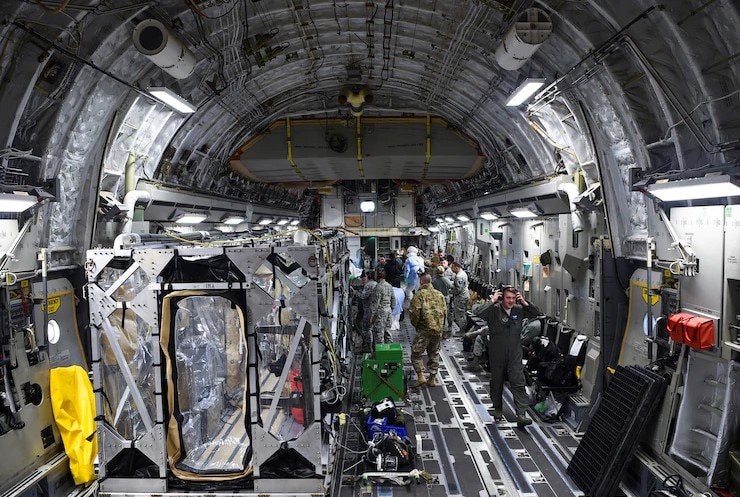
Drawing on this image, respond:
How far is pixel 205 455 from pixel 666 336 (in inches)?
201

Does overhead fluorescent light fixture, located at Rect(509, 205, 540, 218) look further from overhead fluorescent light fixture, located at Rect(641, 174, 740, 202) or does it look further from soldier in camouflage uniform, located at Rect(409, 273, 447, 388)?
overhead fluorescent light fixture, located at Rect(641, 174, 740, 202)

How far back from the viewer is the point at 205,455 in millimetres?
5160

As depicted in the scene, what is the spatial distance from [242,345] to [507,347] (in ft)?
12.9

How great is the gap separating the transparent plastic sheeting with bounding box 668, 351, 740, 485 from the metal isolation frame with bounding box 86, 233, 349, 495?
11.7 feet

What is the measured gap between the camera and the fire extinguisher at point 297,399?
486 centimetres

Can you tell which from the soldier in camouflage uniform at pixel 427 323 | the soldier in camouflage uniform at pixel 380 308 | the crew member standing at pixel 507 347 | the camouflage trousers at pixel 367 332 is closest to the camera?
the crew member standing at pixel 507 347

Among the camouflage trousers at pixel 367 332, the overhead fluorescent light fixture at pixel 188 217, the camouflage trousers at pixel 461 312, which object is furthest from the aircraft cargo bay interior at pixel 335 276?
the camouflage trousers at pixel 461 312

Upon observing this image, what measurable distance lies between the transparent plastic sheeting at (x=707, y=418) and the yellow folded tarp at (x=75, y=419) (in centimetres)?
629

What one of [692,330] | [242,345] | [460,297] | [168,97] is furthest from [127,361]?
[460,297]

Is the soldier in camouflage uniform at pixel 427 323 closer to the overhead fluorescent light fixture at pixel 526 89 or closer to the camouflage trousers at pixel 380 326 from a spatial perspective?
the camouflage trousers at pixel 380 326

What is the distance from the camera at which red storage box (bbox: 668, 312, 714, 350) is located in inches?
189

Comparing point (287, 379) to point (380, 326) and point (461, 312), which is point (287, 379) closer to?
point (380, 326)

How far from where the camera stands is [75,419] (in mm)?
5801

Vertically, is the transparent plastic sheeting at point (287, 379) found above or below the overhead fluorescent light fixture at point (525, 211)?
below
